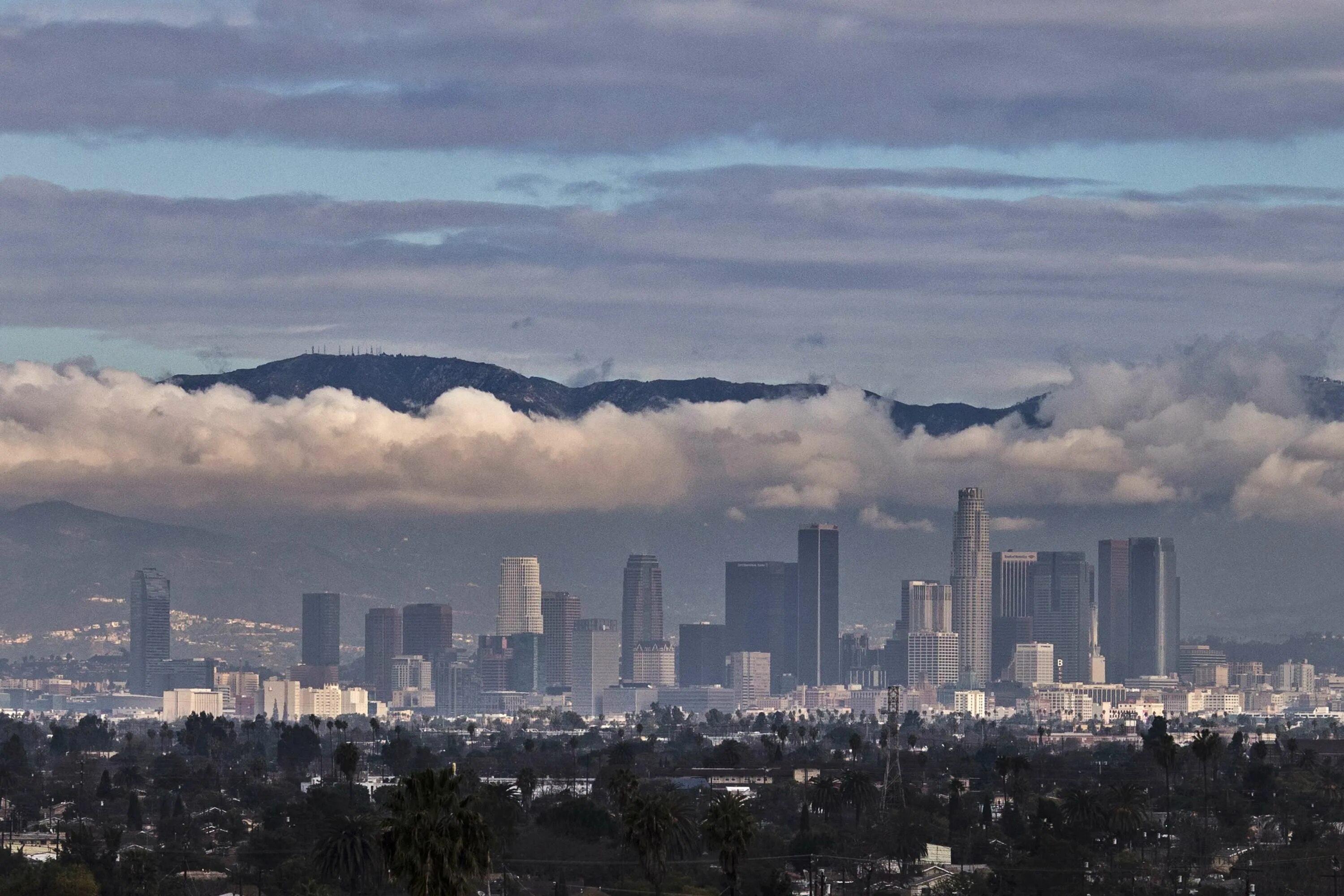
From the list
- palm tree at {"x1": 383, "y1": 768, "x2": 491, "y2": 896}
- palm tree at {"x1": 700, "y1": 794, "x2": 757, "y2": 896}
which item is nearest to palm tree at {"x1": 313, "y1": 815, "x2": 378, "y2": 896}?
palm tree at {"x1": 700, "y1": 794, "x2": 757, "y2": 896}

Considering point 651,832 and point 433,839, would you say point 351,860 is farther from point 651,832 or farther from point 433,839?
point 433,839

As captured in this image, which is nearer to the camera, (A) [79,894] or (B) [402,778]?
(B) [402,778]

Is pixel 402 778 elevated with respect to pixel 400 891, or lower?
elevated

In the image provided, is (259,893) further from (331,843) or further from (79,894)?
(79,894)

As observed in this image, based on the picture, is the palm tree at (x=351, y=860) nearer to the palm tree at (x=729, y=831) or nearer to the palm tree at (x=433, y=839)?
the palm tree at (x=729, y=831)

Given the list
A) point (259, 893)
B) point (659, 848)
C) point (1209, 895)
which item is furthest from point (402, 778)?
point (1209, 895)
